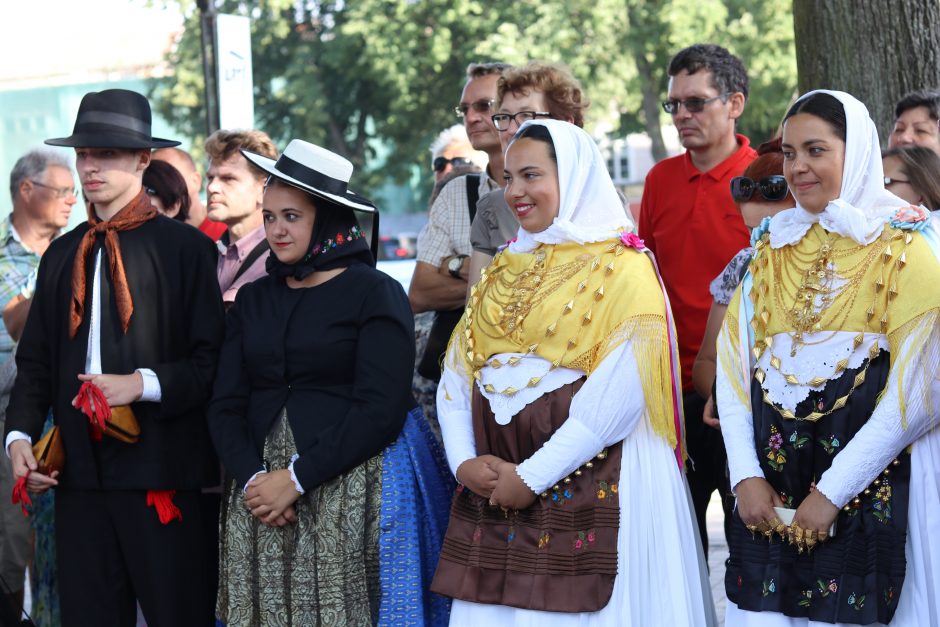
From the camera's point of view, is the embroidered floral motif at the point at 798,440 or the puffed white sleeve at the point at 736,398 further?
the puffed white sleeve at the point at 736,398

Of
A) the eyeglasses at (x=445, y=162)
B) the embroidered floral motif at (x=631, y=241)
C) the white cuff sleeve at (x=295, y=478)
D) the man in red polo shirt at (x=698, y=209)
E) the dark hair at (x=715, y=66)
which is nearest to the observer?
the embroidered floral motif at (x=631, y=241)

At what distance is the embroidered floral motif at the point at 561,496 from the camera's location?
382cm

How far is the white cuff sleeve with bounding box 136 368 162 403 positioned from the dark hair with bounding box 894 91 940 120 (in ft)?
10.8

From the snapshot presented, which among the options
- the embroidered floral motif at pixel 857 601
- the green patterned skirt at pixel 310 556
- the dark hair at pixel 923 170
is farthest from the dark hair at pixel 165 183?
the embroidered floral motif at pixel 857 601

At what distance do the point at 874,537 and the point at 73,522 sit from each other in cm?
269

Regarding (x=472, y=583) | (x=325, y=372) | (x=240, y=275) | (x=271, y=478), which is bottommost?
(x=472, y=583)

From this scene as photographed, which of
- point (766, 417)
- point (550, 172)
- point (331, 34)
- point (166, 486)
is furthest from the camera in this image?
point (331, 34)

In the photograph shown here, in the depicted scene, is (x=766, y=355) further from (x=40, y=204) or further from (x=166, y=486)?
(x=40, y=204)

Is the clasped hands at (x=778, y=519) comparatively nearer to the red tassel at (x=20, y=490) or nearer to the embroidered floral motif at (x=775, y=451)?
the embroidered floral motif at (x=775, y=451)

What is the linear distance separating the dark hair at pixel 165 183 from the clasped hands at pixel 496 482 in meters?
2.47

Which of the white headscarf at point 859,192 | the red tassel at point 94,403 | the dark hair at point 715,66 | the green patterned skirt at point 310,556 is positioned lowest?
the green patterned skirt at point 310,556

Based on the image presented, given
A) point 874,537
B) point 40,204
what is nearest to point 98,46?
point 40,204

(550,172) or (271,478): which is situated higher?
(550,172)

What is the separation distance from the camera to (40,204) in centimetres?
620
